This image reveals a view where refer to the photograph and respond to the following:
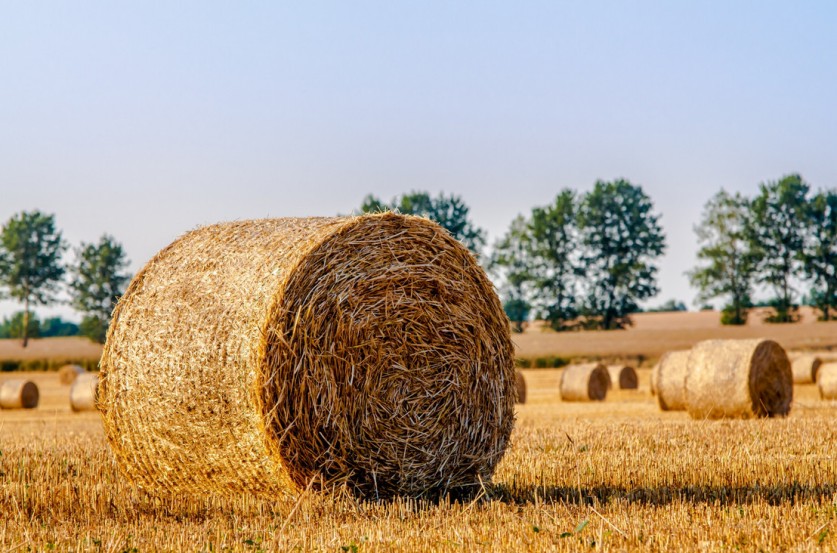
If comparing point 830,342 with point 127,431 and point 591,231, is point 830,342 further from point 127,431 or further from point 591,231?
point 127,431

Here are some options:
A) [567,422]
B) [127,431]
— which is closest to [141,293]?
[127,431]

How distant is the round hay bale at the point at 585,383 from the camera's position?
23.8 metres

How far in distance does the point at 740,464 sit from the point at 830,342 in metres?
36.6

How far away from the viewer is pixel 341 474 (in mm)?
7363

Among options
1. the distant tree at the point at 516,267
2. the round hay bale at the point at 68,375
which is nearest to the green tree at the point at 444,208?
Answer: the distant tree at the point at 516,267

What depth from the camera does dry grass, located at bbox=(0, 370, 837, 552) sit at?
18.4ft

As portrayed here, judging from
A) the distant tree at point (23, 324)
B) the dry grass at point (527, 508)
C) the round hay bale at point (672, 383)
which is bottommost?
the dry grass at point (527, 508)

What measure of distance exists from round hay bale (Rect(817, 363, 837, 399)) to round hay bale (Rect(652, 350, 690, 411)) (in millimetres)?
4850

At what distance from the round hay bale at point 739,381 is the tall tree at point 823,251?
45196 millimetres

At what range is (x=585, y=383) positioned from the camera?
936 inches

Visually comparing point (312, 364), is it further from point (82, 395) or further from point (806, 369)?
point (806, 369)

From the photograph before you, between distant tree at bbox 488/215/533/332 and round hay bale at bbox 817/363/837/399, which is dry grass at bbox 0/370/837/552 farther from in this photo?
distant tree at bbox 488/215/533/332

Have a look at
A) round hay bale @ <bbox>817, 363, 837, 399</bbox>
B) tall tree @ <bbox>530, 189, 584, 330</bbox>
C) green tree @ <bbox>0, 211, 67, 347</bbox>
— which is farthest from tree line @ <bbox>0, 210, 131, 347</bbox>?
round hay bale @ <bbox>817, 363, 837, 399</bbox>

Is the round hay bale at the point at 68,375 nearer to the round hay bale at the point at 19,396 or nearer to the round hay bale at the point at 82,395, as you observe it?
the round hay bale at the point at 19,396
